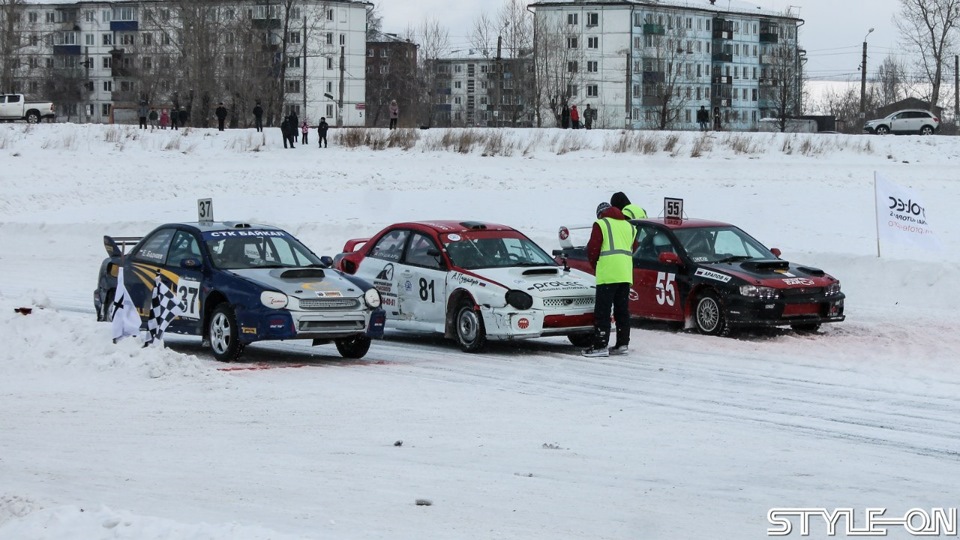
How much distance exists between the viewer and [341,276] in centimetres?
1479

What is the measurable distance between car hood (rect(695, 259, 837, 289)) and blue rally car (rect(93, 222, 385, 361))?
4535mm

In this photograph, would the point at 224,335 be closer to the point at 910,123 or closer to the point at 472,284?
the point at 472,284

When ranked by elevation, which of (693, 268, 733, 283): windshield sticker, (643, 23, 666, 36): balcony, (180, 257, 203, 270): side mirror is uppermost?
(643, 23, 666, 36): balcony

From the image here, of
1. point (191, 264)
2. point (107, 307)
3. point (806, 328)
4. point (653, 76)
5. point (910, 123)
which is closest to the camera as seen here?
point (191, 264)

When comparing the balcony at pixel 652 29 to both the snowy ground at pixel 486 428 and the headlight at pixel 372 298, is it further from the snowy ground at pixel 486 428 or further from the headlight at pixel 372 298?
the headlight at pixel 372 298

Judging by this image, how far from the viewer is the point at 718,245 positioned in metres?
17.3

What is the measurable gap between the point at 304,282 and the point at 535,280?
2.67m

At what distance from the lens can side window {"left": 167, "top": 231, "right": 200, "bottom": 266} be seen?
15.0m

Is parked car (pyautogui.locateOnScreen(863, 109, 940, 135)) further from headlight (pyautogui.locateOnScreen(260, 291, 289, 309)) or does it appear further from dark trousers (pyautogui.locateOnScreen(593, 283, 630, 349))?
headlight (pyautogui.locateOnScreen(260, 291, 289, 309))

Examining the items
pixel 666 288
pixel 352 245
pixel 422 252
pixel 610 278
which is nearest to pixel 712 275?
pixel 666 288

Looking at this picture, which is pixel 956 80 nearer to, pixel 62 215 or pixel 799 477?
pixel 62 215

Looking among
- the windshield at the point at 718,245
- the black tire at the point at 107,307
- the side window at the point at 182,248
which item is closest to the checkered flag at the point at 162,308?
the side window at the point at 182,248

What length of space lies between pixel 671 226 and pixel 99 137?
3747 centimetres

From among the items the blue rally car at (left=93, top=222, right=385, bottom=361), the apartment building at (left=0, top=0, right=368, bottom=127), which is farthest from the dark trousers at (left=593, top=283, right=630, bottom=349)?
the apartment building at (left=0, top=0, right=368, bottom=127)
